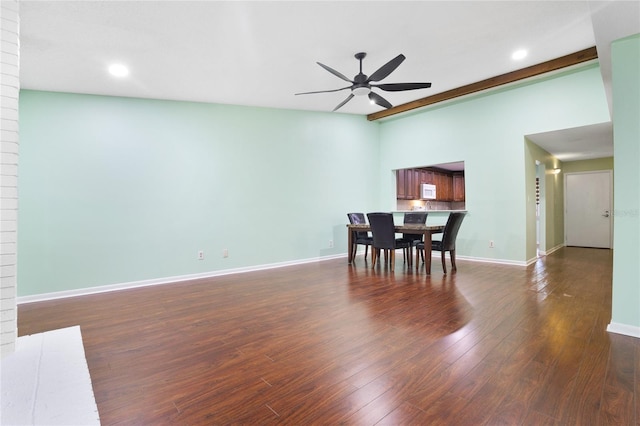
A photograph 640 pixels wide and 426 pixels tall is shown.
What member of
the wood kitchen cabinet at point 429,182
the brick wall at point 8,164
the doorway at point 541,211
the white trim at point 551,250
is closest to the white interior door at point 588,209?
the white trim at point 551,250

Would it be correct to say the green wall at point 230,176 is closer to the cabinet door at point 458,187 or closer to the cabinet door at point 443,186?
the cabinet door at point 443,186

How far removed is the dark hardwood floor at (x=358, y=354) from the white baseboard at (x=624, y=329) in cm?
7

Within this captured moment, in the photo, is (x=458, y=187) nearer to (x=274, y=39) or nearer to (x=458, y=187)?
(x=458, y=187)

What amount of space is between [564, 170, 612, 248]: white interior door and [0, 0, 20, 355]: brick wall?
10.4m

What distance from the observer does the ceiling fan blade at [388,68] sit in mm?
2988

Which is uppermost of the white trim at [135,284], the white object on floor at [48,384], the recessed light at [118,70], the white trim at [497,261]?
the recessed light at [118,70]

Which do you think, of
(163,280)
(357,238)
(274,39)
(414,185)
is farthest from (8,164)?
(414,185)

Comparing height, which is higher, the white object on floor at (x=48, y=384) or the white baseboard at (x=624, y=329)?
the white baseboard at (x=624, y=329)

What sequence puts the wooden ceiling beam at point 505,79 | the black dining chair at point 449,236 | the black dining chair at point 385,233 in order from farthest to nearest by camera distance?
the black dining chair at point 385,233 < the black dining chair at point 449,236 < the wooden ceiling beam at point 505,79

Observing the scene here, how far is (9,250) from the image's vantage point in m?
2.34

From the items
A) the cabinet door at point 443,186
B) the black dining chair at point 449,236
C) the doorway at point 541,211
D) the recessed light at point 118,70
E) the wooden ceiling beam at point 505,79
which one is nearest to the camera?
the recessed light at point 118,70

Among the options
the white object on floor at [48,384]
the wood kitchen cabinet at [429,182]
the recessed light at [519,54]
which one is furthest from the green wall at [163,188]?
the recessed light at [519,54]

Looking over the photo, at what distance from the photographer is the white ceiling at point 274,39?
101 inches

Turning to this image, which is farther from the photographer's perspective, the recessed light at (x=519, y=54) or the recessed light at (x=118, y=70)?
the recessed light at (x=519, y=54)
